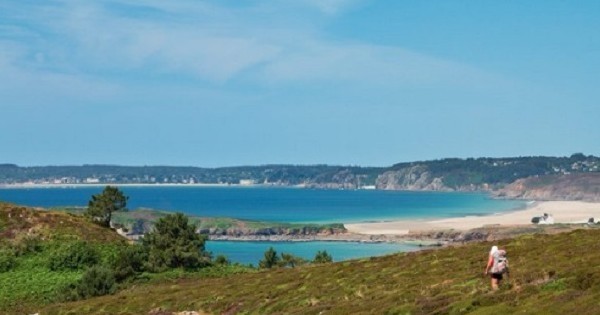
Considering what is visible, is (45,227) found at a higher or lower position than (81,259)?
higher

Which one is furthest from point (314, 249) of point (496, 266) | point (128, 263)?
point (496, 266)

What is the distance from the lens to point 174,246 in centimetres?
7388

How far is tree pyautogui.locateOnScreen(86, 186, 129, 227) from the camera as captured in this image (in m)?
93.2

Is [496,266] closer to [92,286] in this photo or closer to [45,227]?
[92,286]

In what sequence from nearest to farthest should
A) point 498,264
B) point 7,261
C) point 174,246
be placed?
point 498,264
point 7,261
point 174,246

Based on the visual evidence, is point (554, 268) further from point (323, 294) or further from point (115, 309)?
point (115, 309)

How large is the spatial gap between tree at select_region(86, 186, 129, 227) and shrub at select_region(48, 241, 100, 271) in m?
17.9

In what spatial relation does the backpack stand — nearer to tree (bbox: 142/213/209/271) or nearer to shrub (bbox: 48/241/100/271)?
tree (bbox: 142/213/209/271)

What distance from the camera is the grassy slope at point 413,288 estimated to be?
28.9m

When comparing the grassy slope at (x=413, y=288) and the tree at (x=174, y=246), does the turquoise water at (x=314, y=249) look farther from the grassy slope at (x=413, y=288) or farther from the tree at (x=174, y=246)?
the grassy slope at (x=413, y=288)

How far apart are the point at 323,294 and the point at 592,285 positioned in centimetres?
1753

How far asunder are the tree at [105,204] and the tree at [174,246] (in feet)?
55.0

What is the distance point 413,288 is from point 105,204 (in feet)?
203

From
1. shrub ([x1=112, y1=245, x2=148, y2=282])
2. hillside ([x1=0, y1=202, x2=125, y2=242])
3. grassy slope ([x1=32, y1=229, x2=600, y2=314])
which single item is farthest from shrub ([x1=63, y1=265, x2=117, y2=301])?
hillside ([x1=0, y1=202, x2=125, y2=242])
